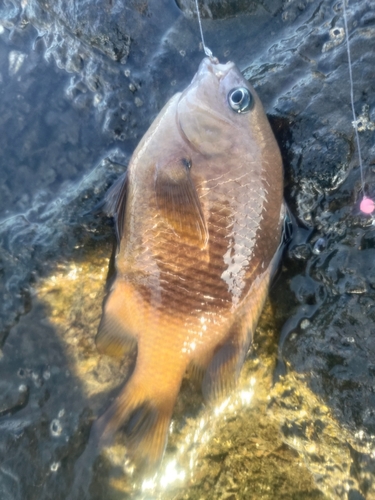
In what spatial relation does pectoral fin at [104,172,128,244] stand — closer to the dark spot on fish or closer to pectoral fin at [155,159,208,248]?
pectoral fin at [155,159,208,248]

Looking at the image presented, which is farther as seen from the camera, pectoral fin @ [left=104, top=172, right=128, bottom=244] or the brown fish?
pectoral fin @ [left=104, top=172, right=128, bottom=244]

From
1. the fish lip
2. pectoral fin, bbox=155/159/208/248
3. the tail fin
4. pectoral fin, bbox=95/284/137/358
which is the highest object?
the fish lip

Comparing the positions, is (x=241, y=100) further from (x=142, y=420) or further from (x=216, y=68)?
(x=142, y=420)

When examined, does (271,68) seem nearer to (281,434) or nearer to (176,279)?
(176,279)

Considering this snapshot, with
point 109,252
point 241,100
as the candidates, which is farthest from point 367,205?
point 109,252

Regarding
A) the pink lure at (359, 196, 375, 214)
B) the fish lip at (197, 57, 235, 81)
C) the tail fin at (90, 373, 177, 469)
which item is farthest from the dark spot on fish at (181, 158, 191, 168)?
the tail fin at (90, 373, 177, 469)

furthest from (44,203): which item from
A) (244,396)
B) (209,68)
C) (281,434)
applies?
(281,434)

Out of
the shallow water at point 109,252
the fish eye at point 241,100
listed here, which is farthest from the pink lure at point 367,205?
the fish eye at point 241,100
